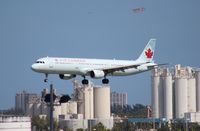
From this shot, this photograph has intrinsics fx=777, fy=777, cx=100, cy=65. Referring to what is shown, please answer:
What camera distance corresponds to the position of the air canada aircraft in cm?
Answer: 13475

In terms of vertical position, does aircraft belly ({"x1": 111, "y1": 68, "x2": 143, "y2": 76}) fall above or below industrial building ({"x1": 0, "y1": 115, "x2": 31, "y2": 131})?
above

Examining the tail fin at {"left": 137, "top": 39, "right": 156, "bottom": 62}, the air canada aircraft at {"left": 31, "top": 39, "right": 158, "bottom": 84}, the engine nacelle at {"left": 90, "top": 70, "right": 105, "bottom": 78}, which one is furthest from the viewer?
the tail fin at {"left": 137, "top": 39, "right": 156, "bottom": 62}

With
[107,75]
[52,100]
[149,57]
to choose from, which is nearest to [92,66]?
[107,75]

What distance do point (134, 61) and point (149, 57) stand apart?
271 inches

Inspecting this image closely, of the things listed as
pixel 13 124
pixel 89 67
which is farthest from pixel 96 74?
pixel 13 124

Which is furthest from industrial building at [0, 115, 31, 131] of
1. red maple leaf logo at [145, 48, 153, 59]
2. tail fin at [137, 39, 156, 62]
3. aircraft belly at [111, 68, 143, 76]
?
red maple leaf logo at [145, 48, 153, 59]

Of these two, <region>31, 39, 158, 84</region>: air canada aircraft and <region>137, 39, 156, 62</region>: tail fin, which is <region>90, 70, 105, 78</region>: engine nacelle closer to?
<region>31, 39, 158, 84</region>: air canada aircraft

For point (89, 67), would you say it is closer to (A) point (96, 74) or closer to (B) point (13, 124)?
(A) point (96, 74)

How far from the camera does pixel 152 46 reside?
15962cm

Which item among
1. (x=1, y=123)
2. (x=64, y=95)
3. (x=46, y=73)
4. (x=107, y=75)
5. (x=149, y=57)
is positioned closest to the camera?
(x=64, y=95)

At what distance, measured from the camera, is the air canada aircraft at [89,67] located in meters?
135

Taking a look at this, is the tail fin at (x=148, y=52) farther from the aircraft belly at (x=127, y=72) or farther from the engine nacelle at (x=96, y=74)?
the engine nacelle at (x=96, y=74)

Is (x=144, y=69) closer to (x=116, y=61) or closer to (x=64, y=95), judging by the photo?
(x=116, y=61)

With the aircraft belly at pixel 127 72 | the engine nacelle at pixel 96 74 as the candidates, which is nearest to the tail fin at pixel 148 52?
the aircraft belly at pixel 127 72
